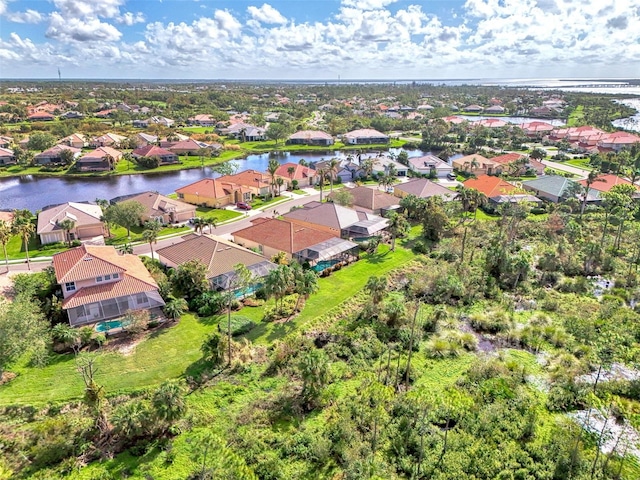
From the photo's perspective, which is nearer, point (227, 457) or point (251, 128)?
point (227, 457)

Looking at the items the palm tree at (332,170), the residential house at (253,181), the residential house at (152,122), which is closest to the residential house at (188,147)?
the residential house at (253,181)

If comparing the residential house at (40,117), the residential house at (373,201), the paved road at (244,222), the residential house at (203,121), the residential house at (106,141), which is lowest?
the paved road at (244,222)

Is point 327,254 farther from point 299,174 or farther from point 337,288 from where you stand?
point 299,174

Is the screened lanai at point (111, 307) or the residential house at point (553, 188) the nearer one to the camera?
the screened lanai at point (111, 307)

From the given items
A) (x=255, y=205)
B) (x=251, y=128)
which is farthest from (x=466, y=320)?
(x=251, y=128)

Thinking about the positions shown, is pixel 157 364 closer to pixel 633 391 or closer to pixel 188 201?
pixel 633 391

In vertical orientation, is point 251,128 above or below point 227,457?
above

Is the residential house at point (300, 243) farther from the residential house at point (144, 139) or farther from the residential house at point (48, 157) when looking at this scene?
the residential house at point (144, 139)
